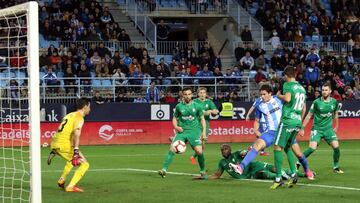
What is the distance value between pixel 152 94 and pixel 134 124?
169 centimetres

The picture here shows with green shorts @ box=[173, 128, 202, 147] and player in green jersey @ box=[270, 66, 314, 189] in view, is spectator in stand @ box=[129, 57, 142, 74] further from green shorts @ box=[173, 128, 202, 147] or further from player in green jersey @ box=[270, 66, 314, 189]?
player in green jersey @ box=[270, 66, 314, 189]

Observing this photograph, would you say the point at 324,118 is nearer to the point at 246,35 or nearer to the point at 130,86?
the point at 130,86

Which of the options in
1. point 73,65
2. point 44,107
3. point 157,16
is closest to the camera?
point 44,107

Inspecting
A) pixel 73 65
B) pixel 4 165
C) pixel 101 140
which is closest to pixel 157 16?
pixel 73 65

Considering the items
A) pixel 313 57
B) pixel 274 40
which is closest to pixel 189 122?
pixel 313 57

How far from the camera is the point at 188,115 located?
2061cm

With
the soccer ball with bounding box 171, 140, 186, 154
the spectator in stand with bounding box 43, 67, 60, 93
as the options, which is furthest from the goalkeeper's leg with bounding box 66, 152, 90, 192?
the spectator in stand with bounding box 43, 67, 60, 93

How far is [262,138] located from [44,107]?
Result: 52.8 feet

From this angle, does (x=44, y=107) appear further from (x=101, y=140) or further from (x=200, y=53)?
(x=200, y=53)

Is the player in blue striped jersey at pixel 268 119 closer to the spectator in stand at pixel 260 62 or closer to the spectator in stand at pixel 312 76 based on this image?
the spectator in stand at pixel 312 76

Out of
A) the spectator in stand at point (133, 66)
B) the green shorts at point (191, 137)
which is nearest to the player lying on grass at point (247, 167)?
the green shorts at point (191, 137)

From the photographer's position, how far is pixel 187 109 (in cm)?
2064

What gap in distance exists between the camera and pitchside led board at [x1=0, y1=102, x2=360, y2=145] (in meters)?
33.7

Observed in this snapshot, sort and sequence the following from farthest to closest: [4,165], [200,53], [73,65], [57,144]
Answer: [200,53]
[73,65]
[4,165]
[57,144]
